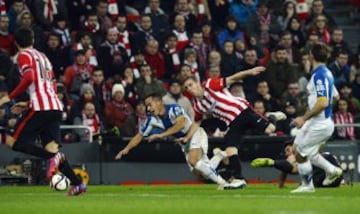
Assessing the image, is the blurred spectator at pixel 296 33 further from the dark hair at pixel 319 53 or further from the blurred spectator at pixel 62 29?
the dark hair at pixel 319 53

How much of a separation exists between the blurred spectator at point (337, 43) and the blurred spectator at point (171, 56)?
12.0 ft

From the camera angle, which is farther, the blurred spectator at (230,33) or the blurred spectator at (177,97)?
the blurred spectator at (230,33)

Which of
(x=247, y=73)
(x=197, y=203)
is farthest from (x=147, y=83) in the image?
(x=197, y=203)

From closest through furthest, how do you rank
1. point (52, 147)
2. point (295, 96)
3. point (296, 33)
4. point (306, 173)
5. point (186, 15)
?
point (52, 147) < point (306, 173) < point (295, 96) < point (186, 15) < point (296, 33)

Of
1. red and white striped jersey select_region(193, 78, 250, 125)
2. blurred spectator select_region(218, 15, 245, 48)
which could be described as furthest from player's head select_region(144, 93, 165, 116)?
blurred spectator select_region(218, 15, 245, 48)

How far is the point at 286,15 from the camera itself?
32.1m

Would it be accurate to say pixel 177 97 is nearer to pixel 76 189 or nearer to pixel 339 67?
pixel 339 67

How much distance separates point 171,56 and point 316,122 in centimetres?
1004

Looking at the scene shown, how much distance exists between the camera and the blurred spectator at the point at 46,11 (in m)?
→ 29.1

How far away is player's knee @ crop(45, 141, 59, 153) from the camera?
19.3 m

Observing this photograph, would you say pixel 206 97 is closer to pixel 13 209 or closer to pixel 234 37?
pixel 13 209

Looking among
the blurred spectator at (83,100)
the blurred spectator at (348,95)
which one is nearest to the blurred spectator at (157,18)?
the blurred spectator at (83,100)

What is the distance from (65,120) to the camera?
89.9 ft

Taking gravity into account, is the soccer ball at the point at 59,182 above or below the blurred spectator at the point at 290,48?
below
